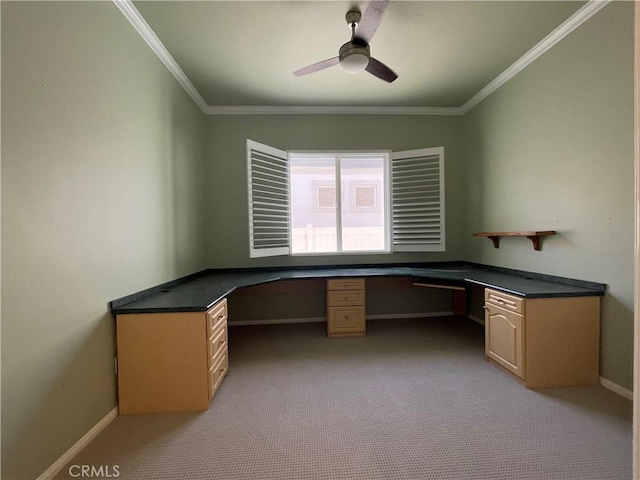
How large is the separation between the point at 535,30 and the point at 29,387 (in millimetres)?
4258

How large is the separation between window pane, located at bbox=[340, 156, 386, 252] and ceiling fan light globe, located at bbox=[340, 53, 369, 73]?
1741 mm

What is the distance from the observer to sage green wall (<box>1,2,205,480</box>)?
120cm

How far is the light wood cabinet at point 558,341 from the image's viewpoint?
205cm

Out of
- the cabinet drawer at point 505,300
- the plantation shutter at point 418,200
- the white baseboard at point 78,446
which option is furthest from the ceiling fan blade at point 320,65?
the white baseboard at point 78,446

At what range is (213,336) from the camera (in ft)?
6.48

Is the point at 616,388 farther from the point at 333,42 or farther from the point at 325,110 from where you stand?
the point at 325,110

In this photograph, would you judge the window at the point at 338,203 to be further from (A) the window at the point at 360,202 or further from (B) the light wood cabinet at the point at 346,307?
(B) the light wood cabinet at the point at 346,307

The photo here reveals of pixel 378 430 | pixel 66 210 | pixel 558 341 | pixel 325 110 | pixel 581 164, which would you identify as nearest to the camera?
pixel 66 210

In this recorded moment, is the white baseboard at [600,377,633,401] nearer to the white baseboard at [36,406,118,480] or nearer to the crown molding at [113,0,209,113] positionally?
the white baseboard at [36,406,118,480]

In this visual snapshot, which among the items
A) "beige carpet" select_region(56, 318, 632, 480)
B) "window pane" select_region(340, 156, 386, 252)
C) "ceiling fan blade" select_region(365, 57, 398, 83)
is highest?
"ceiling fan blade" select_region(365, 57, 398, 83)

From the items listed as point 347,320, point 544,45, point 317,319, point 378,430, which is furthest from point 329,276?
point 544,45

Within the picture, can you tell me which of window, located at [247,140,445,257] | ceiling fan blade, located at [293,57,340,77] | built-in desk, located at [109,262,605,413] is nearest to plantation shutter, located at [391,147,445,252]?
window, located at [247,140,445,257]

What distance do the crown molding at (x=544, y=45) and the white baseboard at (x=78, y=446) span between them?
4584mm

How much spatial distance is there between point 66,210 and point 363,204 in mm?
3145
